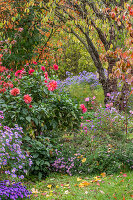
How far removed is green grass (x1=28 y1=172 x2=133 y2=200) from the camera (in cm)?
344

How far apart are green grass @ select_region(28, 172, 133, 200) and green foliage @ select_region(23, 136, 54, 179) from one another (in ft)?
0.79

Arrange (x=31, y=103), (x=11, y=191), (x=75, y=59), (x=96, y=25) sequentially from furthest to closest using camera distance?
(x=75, y=59) < (x=96, y=25) < (x=31, y=103) < (x=11, y=191)

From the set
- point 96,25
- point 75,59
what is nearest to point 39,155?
point 96,25

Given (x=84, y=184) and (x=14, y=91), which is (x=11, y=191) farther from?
(x=14, y=91)

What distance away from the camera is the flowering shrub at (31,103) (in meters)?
4.29

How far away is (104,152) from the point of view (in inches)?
177

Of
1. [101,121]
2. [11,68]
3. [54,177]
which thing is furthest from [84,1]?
[54,177]

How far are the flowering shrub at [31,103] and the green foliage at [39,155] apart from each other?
232mm

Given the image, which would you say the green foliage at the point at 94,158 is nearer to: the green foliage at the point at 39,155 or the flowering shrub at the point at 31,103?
the green foliage at the point at 39,155

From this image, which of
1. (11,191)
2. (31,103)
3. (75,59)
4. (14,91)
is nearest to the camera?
(11,191)

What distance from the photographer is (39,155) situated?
4.48 meters

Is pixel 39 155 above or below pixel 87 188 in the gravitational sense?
above

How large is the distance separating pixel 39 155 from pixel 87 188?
1.15 meters

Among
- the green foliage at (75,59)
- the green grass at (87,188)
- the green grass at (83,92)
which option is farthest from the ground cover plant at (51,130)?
the green foliage at (75,59)
